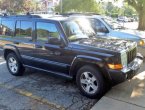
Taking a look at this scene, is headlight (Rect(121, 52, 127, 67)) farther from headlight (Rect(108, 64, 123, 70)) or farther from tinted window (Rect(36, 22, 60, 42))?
tinted window (Rect(36, 22, 60, 42))

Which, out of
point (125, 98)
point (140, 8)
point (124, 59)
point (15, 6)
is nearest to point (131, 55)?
point (124, 59)

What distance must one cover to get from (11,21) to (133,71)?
12.4 ft

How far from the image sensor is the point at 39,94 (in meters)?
5.82

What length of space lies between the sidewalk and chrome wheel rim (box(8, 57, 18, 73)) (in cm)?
296

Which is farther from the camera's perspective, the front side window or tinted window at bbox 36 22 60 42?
the front side window

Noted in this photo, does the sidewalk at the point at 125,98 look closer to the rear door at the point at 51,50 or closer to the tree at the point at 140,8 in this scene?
the rear door at the point at 51,50

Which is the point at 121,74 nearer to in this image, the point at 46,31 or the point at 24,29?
the point at 46,31

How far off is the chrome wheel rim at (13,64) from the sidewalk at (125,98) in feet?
9.70

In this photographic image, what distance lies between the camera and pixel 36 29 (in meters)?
6.41

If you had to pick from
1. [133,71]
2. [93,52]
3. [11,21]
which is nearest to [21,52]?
[11,21]

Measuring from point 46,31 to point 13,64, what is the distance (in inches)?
71.9

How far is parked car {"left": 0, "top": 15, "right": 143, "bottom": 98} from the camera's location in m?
5.17

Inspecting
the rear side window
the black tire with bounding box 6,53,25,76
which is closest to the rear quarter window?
the rear side window

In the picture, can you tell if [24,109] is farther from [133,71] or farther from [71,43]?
[133,71]
